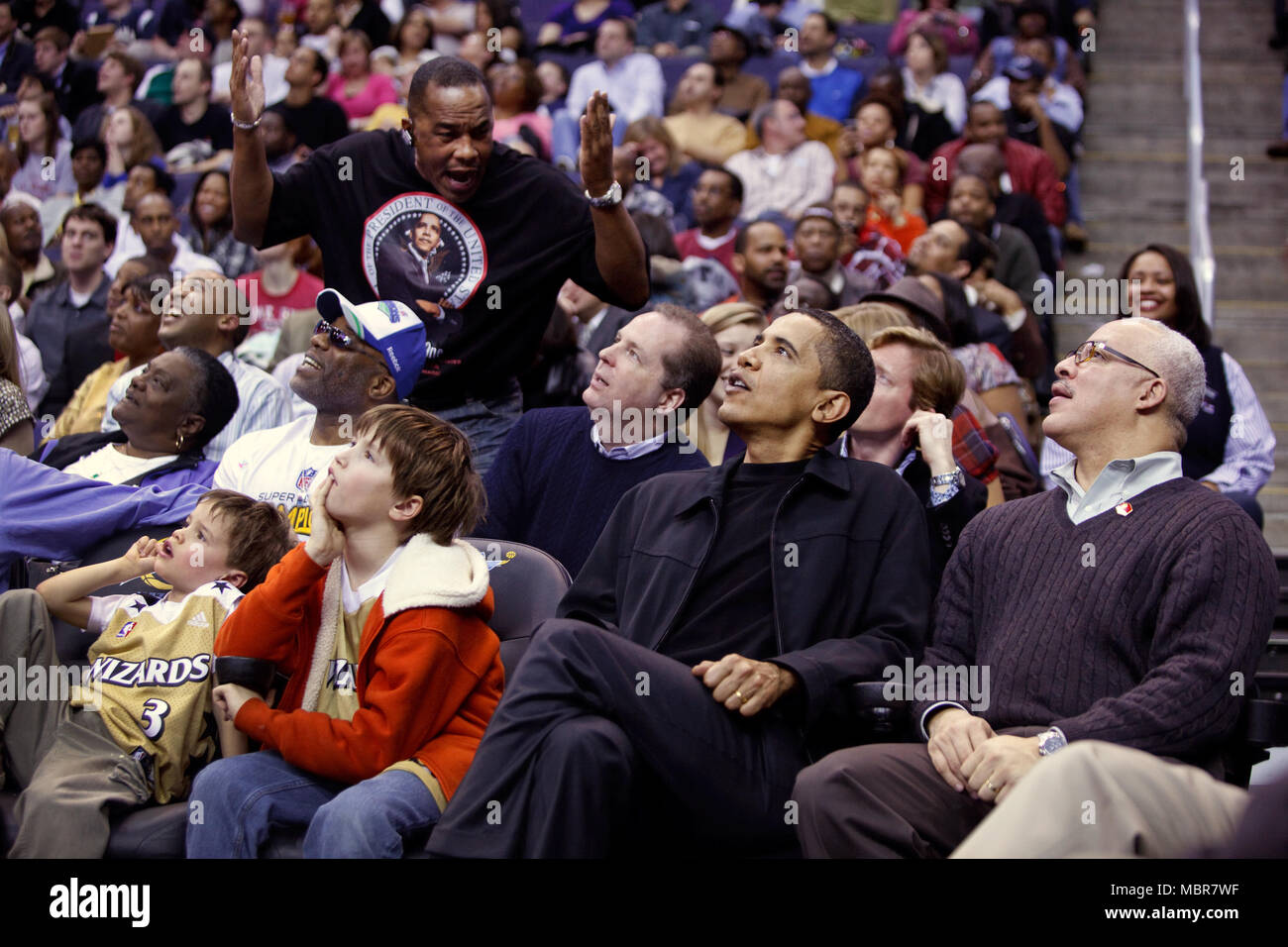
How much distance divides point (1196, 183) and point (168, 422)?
476 centimetres

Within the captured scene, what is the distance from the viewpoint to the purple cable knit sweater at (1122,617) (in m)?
2.31

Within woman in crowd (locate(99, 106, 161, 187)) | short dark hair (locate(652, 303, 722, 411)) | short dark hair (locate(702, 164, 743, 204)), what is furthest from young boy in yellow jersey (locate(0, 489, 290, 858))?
woman in crowd (locate(99, 106, 161, 187))

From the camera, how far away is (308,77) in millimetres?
7934

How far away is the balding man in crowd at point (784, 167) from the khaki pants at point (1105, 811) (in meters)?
5.10

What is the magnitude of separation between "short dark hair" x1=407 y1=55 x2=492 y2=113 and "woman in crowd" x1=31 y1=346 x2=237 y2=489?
884mm

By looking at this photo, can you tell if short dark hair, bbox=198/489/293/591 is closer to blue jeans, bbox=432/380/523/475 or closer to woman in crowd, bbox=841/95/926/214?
blue jeans, bbox=432/380/523/475

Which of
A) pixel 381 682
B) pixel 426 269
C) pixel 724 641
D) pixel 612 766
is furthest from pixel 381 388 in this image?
pixel 612 766

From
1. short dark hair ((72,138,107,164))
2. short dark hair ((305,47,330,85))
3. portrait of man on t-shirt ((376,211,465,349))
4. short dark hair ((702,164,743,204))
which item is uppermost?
short dark hair ((305,47,330,85))

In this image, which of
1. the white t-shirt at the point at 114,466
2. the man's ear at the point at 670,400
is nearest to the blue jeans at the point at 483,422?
the man's ear at the point at 670,400

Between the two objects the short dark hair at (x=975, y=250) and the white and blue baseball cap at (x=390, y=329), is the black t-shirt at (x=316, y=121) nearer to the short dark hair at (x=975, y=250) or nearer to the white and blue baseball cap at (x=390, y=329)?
the short dark hair at (x=975, y=250)

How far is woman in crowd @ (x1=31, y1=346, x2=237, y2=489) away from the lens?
369 centimetres
